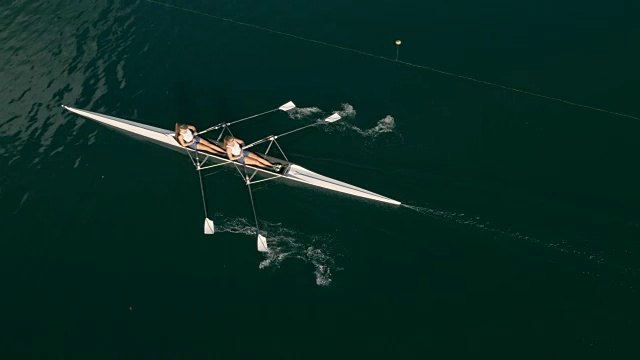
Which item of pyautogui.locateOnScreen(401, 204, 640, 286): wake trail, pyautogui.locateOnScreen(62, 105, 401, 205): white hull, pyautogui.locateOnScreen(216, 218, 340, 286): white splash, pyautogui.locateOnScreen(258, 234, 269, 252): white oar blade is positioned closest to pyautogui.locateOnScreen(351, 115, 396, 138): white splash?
pyautogui.locateOnScreen(62, 105, 401, 205): white hull

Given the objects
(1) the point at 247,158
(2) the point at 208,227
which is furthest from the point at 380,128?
(2) the point at 208,227

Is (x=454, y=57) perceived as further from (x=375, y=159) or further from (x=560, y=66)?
(x=375, y=159)

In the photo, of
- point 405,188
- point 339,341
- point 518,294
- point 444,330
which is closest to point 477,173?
point 405,188

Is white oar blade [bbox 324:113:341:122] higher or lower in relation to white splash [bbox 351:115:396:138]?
higher

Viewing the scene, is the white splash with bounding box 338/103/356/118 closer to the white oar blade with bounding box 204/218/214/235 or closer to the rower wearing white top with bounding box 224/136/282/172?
the rower wearing white top with bounding box 224/136/282/172

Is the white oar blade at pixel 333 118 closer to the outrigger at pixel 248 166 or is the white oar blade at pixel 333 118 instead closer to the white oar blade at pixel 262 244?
the outrigger at pixel 248 166

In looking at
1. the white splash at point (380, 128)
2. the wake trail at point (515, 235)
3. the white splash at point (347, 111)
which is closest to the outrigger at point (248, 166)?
the white splash at point (347, 111)

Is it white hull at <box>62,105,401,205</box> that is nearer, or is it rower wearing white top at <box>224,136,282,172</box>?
white hull at <box>62,105,401,205</box>
